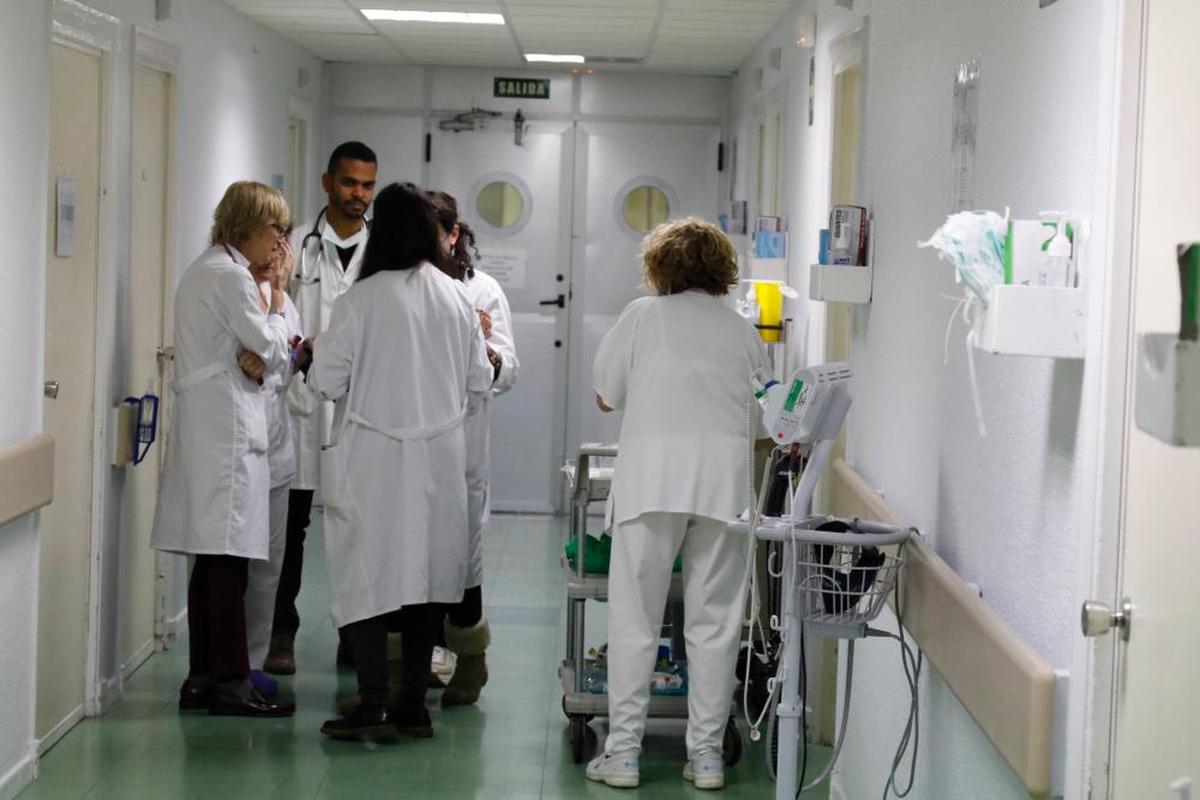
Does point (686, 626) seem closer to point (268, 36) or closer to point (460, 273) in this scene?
point (460, 273)

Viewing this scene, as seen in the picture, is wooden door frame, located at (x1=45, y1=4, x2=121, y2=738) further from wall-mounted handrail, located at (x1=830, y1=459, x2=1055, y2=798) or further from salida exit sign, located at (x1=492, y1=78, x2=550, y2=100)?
salida exit sign, located at (x1=492, y1=78, x2=550, y2=100)

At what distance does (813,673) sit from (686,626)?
2.77 feet

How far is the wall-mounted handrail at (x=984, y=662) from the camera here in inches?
90.4

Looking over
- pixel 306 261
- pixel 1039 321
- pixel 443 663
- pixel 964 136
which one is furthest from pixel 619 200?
pixel 1039 321

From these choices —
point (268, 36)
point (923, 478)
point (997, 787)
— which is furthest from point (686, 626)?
point (268, 36)

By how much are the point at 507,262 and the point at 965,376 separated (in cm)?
665

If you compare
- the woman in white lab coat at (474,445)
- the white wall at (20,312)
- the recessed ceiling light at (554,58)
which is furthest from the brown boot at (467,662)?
the recessed ceiling light at (554,58)

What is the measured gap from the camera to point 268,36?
7.67 m

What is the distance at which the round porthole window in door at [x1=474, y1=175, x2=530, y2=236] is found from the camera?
940cm

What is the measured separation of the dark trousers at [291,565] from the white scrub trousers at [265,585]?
283mm

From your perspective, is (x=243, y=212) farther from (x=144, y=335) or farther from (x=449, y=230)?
(x=144, y=335)

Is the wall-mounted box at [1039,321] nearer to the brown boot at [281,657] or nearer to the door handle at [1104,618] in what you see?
the door handle at [1104,618]

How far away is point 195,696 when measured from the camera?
5121 mm

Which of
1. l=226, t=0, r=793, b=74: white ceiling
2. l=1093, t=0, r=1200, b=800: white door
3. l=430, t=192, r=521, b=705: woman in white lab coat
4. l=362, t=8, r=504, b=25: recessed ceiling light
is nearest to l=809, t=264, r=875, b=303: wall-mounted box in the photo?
l=430, t=192, r=521, b=705: woman in white lab coat
